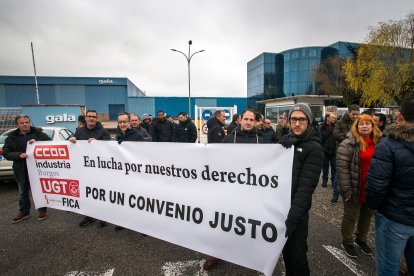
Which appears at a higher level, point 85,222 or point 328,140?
Answer: point 328,140

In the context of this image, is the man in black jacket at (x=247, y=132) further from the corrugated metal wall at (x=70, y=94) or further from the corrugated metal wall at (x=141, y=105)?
the corrugated metal wall at (x=70, y=94)

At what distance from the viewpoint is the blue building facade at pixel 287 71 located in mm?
41812

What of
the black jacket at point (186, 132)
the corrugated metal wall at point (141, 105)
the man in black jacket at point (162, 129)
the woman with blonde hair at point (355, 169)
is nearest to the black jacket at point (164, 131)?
the man in black jacket at point (162, 129)

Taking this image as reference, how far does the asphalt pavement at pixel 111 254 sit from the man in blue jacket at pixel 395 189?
962mm

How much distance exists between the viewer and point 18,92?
46062 millimetres

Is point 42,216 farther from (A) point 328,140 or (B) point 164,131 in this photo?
(A) point 328,140

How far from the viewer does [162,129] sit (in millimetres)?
7852

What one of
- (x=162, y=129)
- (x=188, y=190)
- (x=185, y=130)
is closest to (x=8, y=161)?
(x=162, y=129)

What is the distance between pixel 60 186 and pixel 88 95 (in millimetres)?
49618

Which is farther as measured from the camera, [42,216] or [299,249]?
[42,216]

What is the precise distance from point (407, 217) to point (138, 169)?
109 inches

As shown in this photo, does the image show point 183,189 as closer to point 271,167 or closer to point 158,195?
point 158,195

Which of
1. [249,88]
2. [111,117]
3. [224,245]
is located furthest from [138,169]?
[249,88]

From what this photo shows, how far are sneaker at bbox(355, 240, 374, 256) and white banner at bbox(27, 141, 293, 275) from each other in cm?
169
